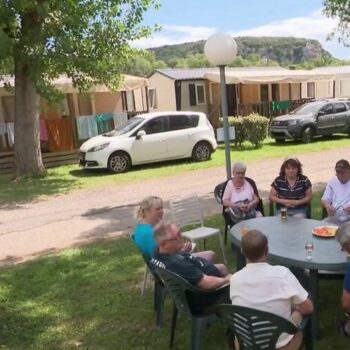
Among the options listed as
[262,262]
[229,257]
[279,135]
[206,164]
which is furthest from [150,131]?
[262,262]

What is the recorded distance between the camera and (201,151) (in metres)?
14.4

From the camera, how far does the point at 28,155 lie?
42.1 ft

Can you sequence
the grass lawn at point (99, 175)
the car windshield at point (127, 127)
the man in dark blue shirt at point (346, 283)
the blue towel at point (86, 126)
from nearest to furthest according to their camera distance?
1. the man in dark blue shirt at point (346, 283)
2. the grass lawn at point (99, 175)
3. the car windshield at point (127, 127)
4. the blue towel at point (86, 126)

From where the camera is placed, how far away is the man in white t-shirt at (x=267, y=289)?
2898mm

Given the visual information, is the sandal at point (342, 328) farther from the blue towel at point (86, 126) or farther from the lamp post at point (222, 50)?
the blue towel at point (86, 126)

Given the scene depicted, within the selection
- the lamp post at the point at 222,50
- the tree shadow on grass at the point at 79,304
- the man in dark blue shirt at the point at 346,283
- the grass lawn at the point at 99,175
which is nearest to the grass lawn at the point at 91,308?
the tree shadow on grass at the point at 79,304

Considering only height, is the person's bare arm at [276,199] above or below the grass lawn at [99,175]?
above

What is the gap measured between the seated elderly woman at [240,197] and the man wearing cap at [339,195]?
85cm

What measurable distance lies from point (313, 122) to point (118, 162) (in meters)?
8.12

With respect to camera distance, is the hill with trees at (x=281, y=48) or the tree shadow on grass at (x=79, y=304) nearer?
the tree shadow on grass at (x=79, y=304)

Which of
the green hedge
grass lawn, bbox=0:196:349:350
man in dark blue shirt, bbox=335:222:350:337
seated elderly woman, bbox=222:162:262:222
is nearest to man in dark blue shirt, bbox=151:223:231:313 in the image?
grass lawn, bbox=0:196:349:350

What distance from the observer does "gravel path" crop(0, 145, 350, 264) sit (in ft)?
24.3

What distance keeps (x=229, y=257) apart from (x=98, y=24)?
8.55 m

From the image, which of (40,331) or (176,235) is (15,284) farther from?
(176,235)
